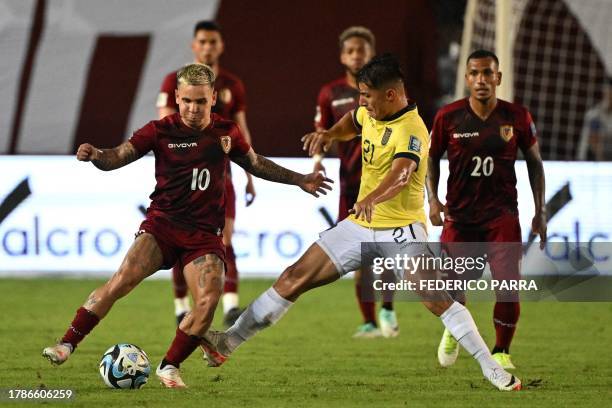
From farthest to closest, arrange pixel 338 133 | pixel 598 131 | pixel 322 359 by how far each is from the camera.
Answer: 1. pixel 598 131
2. pixel 322 359
3. pixel 338 133

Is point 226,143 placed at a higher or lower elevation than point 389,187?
higher

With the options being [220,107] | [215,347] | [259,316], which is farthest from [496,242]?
[220,107]

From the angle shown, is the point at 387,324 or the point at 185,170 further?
the point at 387,324

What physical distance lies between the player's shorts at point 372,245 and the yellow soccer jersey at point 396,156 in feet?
0.16

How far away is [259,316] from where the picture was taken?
7.41 metres

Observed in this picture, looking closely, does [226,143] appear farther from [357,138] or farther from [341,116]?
[357,138]

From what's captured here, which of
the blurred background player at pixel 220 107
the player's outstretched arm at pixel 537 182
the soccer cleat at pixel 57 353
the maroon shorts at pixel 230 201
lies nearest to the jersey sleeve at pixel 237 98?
the blurred background player at pixel 220 107

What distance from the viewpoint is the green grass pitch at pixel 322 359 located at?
7.05 m

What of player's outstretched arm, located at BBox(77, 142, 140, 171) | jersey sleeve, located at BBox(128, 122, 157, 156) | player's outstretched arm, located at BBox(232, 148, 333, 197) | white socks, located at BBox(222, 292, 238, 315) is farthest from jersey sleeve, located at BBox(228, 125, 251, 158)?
white socks, located at BBox(222, 292, 238, 315)

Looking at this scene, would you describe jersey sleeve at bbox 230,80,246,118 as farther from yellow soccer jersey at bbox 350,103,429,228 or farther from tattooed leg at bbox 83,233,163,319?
tattooed leg at bbox 83,233,163,319

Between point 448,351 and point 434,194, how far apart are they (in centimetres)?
103

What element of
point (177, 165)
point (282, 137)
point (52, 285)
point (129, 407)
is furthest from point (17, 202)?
point (129, 407)

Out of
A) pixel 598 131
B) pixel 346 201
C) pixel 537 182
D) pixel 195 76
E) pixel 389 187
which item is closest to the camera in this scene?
pixel 389 187

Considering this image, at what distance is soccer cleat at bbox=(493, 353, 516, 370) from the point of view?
8375 mm
